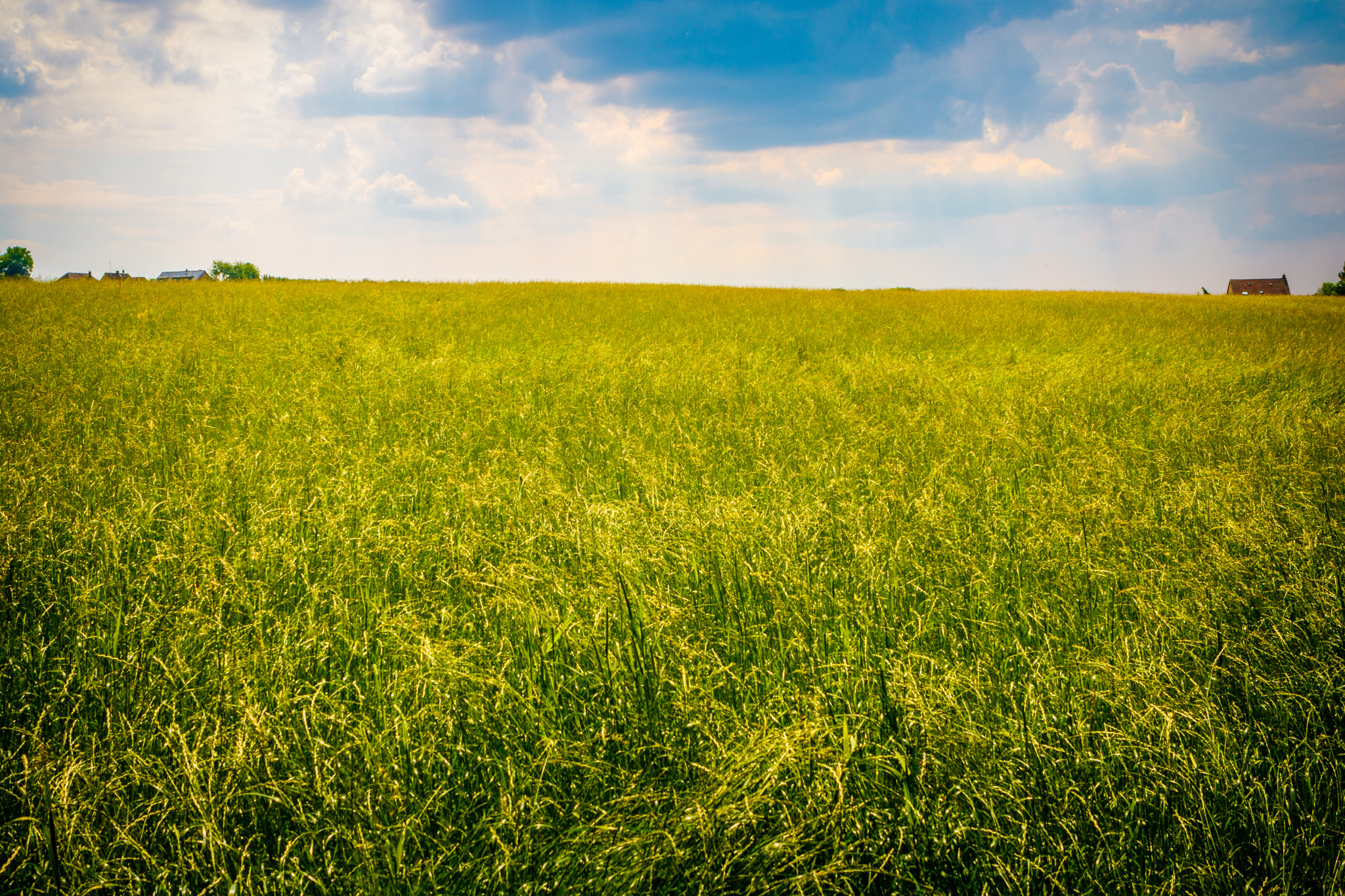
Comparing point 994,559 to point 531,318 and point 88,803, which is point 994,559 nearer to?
point 88,803

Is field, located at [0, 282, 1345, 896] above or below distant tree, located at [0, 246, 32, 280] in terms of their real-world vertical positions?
below

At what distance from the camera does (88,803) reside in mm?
1362

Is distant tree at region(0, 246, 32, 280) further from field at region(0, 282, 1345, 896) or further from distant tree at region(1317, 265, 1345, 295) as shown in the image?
distant tree at region(1317, 265, 1345, 295)

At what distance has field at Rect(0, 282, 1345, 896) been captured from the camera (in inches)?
53.2

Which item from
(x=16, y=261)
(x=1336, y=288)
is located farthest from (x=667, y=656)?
(x=16, y=261)

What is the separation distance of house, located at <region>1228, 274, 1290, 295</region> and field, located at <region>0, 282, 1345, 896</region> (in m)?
62.3

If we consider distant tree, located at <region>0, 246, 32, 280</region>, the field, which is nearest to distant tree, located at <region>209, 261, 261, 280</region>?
distant tree, located at <region>0, 246, 32, 280</region>

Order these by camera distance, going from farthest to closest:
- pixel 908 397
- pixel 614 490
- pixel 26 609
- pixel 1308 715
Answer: pixel 908 397
pixel 614 490
pixel 26 609
pixel 1308 715

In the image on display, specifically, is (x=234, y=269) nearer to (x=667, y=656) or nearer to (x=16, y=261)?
(x=16, y=261)

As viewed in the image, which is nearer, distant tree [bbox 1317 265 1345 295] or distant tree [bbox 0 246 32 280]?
distant tree [bbox 1317 265 1345 295]

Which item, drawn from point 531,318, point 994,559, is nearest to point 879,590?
point 994,559

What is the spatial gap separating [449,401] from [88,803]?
435cm

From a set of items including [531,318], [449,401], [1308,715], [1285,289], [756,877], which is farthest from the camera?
[1285,289]

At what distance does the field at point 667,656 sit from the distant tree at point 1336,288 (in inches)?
2229
